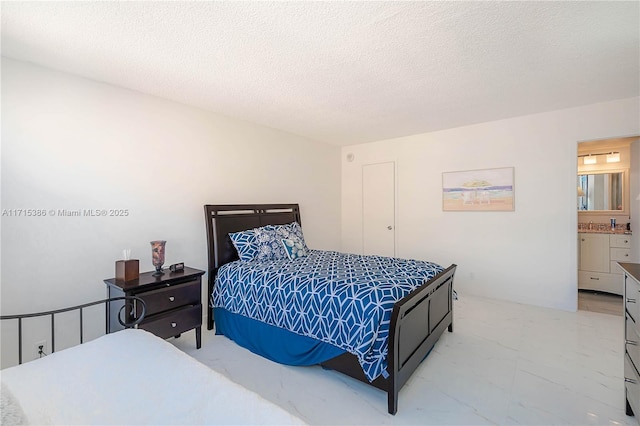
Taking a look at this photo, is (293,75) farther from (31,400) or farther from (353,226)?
(353,226)

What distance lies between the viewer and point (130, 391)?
1081 mm

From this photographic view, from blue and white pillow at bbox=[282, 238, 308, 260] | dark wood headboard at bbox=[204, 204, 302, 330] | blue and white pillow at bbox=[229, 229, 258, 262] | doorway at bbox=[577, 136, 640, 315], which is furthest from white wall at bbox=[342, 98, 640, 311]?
blue and white pillow at bbox=[229, 229, 258, 262]

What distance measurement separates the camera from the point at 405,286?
2.28m

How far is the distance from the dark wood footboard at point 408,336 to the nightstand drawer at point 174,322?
4.28 ft

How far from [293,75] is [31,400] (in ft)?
8.47

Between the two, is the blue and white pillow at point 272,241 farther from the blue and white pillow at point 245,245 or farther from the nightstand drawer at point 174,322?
the nightstand drawer at point 174,322

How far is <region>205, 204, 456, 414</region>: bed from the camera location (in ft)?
6.56

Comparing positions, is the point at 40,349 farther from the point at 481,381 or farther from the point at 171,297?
the point at 481,381

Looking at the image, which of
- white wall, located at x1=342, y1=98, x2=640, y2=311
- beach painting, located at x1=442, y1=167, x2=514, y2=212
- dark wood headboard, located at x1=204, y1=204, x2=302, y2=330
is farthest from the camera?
beach painting, located at x1=442, y1=167, x2=514, y2=212

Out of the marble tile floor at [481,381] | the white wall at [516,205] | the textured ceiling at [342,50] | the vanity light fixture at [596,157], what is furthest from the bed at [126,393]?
the vanity light fixture at [596,157]

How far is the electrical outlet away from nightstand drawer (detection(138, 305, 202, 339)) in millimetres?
798

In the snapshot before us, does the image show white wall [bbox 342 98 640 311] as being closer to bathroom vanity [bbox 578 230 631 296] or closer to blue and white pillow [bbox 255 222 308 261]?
bathroom vanity [bbox 578 230 631 296]

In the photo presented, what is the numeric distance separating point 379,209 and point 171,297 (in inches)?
144

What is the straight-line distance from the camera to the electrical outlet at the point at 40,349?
235cm
